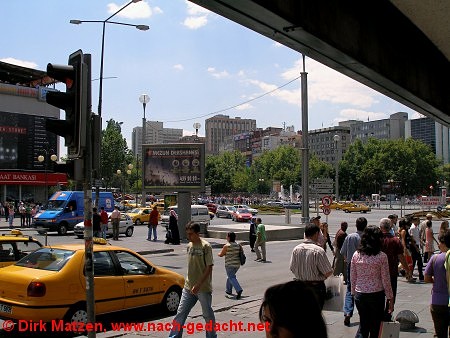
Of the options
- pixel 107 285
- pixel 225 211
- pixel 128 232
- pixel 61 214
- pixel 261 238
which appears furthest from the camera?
pixel 225 211

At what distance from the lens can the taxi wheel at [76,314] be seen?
25.9ft

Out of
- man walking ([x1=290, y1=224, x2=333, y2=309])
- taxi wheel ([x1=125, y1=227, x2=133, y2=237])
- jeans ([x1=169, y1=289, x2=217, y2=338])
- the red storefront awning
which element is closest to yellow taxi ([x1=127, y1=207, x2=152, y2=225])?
taxi wheel ([x1=125, y1=227, x2=133, y2=237])

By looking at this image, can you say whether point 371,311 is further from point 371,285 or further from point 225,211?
point 225,211

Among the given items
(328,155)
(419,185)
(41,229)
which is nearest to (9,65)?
(41,229)

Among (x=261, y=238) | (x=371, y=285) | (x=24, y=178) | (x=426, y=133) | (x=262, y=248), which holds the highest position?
(x=426, y=133)

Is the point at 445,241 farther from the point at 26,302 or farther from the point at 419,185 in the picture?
the point at 419,185

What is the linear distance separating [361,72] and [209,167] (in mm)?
112819

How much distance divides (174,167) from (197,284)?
19.4m

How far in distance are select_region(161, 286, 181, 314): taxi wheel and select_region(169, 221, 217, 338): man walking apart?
9.35 feet

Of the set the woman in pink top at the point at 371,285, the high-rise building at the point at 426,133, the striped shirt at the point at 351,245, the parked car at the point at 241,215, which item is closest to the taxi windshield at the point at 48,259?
the striped shirt at the point at 351,245

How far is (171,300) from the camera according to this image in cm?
978

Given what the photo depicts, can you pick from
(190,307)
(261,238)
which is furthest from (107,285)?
(261,238)

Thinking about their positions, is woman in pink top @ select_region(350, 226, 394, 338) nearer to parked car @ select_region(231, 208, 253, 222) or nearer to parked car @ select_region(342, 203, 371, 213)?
parked car @ select_region(231, 208, 253, 222)

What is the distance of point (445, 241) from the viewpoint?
19.4ft
